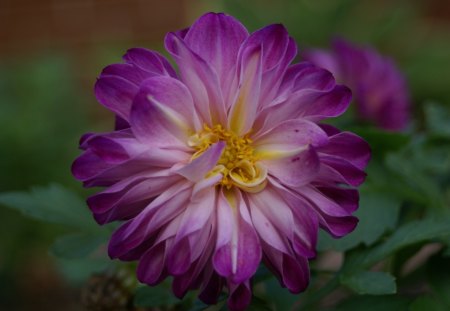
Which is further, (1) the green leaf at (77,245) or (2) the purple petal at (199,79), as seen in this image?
(1) the green leaf at (77,245)

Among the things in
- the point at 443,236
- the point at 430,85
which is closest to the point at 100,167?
the point at 443,236

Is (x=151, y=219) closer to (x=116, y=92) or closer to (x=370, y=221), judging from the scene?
(x=116, y=92)

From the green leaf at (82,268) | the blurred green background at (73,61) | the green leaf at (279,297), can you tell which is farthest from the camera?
the blurred green background at (73,61)

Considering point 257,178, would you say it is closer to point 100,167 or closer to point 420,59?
point 100,167

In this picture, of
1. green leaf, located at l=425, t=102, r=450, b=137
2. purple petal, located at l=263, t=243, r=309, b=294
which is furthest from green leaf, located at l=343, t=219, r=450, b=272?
green leaf, located at l=425, t=102, r=450, b=137

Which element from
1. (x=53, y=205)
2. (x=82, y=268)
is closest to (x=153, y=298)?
(x=53, y=205)

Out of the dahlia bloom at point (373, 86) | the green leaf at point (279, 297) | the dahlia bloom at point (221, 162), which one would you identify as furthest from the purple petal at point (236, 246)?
the dahlia bloom at point (373, 86)

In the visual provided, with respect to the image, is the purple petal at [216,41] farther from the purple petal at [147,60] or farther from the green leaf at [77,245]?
the green leaf at [77,245]

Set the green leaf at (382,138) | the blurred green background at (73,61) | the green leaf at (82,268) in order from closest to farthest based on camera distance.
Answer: the green leaf at (382,138)
the green leaf at (82,268)
the blurred green background at (73,61)
